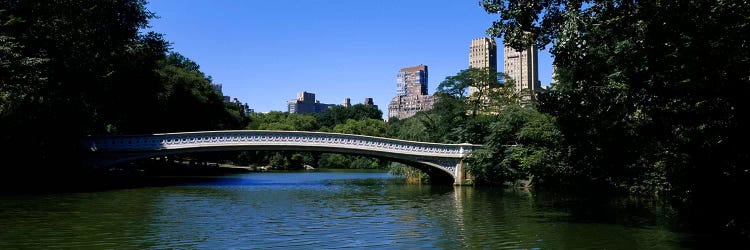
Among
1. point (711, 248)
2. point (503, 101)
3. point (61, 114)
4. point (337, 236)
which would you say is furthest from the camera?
point (503, 101)

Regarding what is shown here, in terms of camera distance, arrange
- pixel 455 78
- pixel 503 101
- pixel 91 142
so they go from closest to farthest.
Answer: pixel 91 142 → pixel 503 101 → pixel 455 78

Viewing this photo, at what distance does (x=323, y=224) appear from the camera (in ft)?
46.6

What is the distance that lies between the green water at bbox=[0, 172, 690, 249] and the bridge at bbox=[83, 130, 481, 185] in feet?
A: 31.2

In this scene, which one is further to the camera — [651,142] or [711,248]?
[651,142]

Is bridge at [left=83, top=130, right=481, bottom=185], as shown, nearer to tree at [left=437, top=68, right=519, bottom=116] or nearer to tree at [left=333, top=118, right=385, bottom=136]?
tree at [left=437, top=68, right=519, bottom=116]

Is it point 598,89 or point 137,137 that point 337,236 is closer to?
point 598,89

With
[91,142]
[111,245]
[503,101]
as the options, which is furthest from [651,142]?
[91,142]

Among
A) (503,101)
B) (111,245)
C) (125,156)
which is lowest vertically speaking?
(111,245)

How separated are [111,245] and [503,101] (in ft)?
100

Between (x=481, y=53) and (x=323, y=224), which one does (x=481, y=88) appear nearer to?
(x=323, y=224)

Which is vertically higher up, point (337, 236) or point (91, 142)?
point (91, 142)

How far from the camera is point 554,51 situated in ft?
40.8

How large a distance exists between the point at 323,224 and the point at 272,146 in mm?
17655

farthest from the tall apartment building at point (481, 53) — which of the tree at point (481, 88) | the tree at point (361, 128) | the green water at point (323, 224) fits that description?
the green water at point (323, 224)
